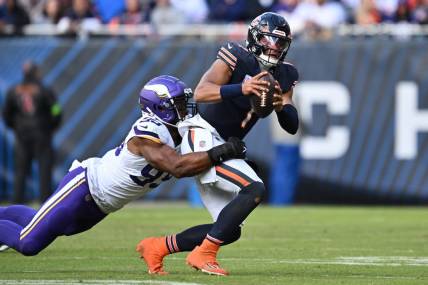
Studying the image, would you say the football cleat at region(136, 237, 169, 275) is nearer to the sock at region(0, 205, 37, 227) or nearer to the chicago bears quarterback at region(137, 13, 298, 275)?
the chicago bears quarterback at region(137, 13, 298, 275)

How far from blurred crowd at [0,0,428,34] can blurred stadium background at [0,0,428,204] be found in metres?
0.02

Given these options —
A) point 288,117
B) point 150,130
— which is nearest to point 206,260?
point 150,130

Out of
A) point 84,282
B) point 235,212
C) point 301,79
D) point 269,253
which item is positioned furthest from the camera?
point 301,79

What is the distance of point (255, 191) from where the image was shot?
689 cm

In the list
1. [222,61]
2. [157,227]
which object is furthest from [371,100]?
[222,61]

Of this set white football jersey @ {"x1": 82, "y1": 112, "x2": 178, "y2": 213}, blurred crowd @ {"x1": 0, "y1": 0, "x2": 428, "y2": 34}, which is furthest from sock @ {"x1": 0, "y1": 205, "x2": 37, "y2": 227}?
blurred crowd @ {"x1": 0, "y1": 0, "x2": 428, "y2": 34}

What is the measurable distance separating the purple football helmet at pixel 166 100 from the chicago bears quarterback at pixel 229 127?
3.1 inches

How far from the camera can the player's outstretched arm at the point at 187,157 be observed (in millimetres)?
6883

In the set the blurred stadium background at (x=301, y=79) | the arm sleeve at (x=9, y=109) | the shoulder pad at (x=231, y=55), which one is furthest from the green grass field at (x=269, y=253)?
the arm sleeve at (x=9, y=109)

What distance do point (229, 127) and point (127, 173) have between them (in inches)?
30.2

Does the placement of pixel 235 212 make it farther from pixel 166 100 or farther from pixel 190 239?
pixel 166 100

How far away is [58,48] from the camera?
16359 millimetres

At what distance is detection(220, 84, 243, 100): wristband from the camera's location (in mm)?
6926

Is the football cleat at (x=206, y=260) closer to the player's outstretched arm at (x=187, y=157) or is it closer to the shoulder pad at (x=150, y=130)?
the player's outstretched arm at (x=187, y=157)
